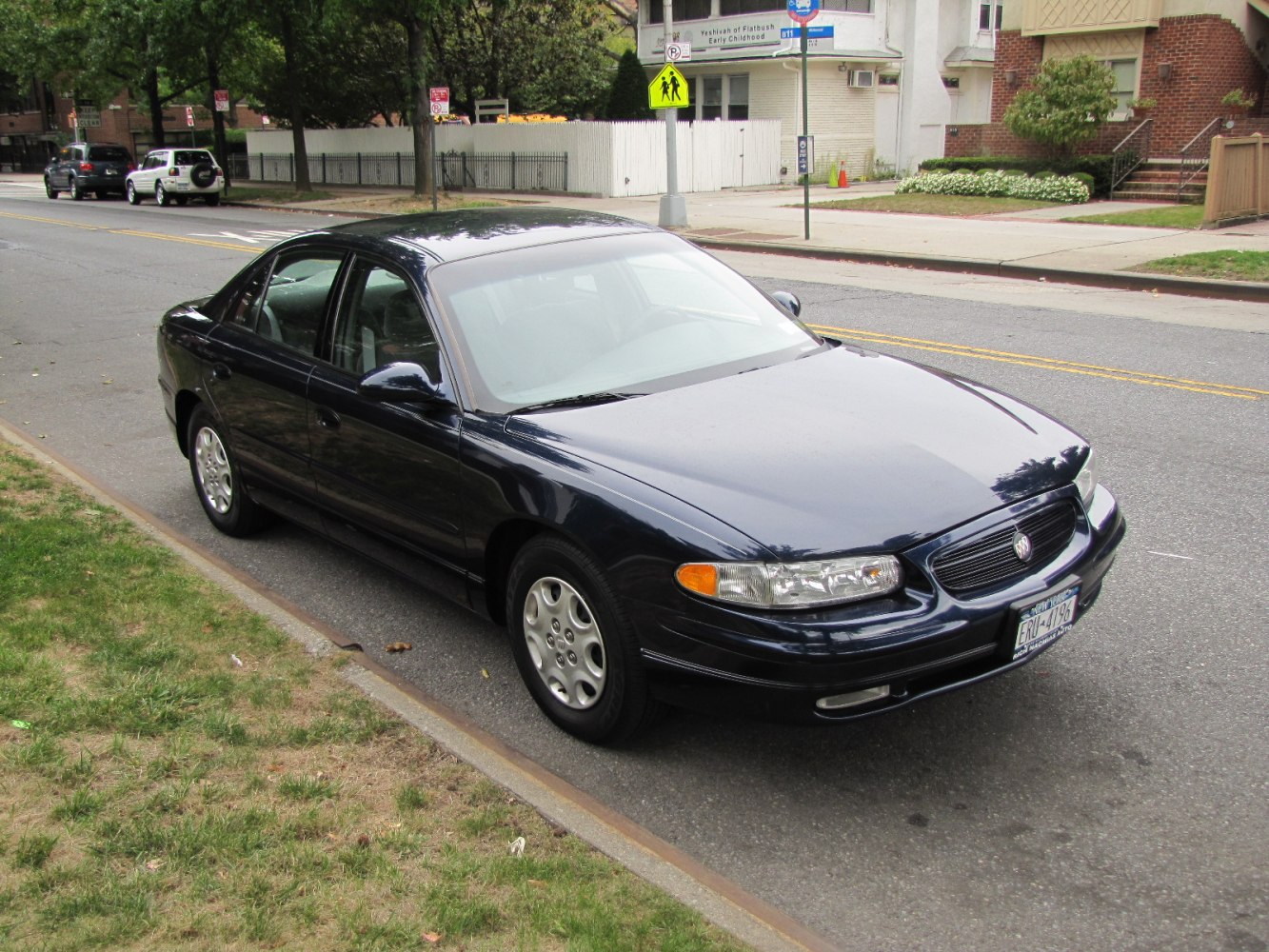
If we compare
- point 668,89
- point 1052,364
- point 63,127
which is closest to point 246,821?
point 1052,364

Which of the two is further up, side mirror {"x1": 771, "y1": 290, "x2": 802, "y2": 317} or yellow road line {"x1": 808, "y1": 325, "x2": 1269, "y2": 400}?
side mirror {"x1": 771, "y1": 290, "x2": 802, "y2": 317}

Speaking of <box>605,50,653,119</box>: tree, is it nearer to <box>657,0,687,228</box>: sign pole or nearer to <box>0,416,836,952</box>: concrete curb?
<box>657,0,687,228</box>: sign pole

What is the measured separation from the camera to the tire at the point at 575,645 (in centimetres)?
366

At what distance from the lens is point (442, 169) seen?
121ft

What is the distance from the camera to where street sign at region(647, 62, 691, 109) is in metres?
21.0

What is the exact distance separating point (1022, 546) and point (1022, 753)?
71 cm

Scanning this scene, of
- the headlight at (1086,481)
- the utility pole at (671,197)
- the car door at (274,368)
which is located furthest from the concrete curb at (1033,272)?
the headlight at (1086,481)

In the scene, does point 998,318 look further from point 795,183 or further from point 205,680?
point 795,183

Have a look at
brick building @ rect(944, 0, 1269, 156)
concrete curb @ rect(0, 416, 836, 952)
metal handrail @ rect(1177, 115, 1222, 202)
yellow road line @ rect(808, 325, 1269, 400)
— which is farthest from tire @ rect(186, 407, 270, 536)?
brick building @ rect(944, 0, 1269, 156)

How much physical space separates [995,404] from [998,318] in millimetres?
7884

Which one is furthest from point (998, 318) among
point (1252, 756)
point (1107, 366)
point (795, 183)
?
point (795, 183)

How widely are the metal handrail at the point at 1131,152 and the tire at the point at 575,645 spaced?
78.1ft

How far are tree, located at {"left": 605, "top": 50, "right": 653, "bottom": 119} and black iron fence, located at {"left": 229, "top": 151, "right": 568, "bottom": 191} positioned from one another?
4.08 metres

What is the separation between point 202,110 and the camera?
66.6 m
